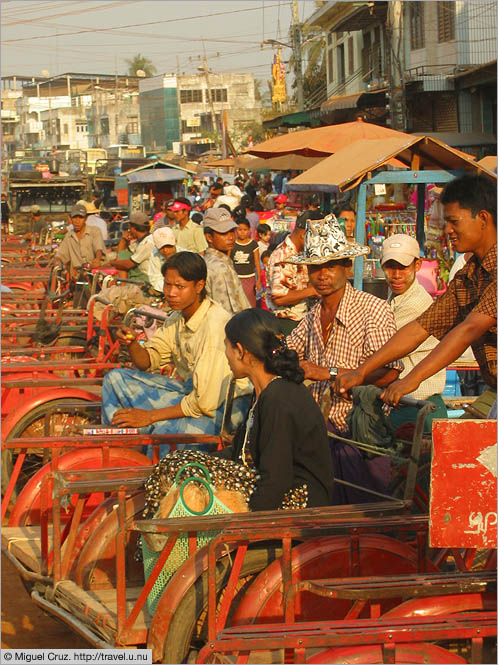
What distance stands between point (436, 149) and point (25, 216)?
2431 centimetres

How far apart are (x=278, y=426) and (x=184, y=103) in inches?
3433

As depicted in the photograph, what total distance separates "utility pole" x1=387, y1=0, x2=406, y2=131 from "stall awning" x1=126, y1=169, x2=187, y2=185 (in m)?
7.40

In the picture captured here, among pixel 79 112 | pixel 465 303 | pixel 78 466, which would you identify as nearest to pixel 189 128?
pixel 79 112

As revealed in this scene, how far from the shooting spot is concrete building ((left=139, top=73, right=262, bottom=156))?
84.9 m

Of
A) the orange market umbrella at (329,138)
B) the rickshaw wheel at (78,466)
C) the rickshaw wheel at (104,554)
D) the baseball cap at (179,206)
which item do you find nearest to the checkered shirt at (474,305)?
the rickshaw wheel at (104,554)

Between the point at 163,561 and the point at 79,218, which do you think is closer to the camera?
the point at 163,561

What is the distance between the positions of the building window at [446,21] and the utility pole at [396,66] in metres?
3.28

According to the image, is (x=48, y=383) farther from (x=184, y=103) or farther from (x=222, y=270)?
(x=184, y=103)

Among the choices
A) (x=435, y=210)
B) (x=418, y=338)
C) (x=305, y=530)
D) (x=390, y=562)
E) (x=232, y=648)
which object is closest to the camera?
(x=232, y=648)

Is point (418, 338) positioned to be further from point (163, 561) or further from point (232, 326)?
point (163, 561)

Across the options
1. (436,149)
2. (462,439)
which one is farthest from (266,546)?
(436,149)

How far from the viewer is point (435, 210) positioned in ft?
31.5

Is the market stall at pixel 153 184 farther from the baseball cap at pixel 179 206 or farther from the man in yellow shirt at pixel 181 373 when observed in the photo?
the man in yellow shirt at pixel 181 373

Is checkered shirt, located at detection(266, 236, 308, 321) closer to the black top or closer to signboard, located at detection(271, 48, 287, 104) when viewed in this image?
the black top
